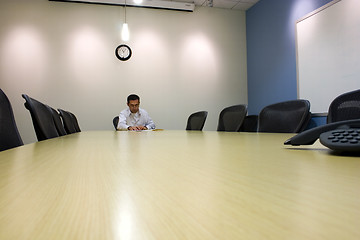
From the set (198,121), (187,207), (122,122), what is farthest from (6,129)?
(122,122)

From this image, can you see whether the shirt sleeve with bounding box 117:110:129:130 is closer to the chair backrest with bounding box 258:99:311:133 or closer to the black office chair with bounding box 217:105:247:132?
the black office chair with bounding box 217:105:247:132

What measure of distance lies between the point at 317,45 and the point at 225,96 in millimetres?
1858

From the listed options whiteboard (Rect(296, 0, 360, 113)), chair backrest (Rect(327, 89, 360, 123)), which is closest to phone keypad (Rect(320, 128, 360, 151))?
chair backrest (Rect(327, 89, 360, 123))

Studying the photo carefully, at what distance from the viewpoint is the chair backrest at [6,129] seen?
3.22 feet

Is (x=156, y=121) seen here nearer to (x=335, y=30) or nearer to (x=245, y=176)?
(x=335, y=30)

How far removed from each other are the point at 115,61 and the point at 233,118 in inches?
109

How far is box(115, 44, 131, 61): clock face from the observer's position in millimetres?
4258

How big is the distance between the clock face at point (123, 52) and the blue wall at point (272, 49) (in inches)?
88.6

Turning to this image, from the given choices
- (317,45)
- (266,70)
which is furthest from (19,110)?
(317,45)

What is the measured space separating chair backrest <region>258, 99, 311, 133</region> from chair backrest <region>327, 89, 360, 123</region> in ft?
0.79

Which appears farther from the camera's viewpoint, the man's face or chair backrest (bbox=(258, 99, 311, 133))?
the man's face

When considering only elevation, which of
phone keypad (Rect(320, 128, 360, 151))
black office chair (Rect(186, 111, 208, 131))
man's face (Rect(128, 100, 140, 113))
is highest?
man's face (Rect(128, 100, 140, 113))

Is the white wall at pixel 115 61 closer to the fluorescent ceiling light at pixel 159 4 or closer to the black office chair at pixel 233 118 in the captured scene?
the fluorescent ceiling light at pixel 159 4

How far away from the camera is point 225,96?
4711 millimetres
